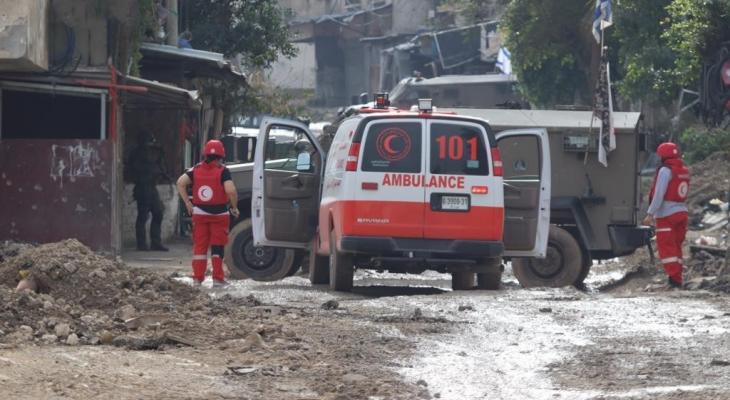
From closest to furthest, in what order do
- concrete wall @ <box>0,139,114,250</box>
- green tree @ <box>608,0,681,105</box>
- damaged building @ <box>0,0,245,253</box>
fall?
1. damaged building @ <box>0,0,245,253</box>
2. concrete wall @ <box>0,139,114,250</box>
3. green tree @ <box>608,0,681,105</box>

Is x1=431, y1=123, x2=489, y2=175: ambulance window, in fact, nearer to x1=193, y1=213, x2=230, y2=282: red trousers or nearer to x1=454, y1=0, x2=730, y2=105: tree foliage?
x1=193, y1=213, x2=230, y2=282: red trousers

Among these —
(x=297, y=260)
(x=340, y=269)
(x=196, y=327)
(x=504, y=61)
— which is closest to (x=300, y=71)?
(x=504, y=61)

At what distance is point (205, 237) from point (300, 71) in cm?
4681

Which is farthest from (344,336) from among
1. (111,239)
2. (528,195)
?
(111,239)

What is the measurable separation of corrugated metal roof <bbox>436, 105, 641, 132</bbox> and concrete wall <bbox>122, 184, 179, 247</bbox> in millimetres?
7759

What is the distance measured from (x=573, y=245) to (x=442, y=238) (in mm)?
3229

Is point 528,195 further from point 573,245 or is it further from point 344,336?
point 344,336

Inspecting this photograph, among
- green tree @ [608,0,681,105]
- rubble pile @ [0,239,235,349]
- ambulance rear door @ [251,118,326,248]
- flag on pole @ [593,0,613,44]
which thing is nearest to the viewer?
rubble pile @ [0,239,235,349]

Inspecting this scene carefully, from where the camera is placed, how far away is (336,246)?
47.7 feet

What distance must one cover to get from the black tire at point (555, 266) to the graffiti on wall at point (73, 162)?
6.16 meters

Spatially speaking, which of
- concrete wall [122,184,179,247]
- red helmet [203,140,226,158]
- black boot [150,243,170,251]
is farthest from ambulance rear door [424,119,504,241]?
concrete wall [122,184,179,247]

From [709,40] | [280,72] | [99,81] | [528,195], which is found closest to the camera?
[528,195]

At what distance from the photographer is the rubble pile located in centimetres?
968

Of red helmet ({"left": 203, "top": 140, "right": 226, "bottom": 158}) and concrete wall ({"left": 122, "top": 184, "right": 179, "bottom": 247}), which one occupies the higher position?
red helmet ({"left": 203, "top": 140, "right": 226, "bottom": 158})
